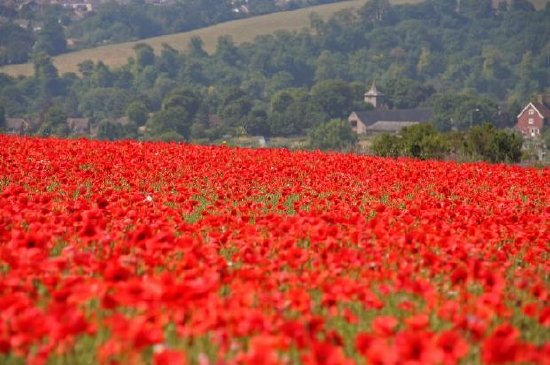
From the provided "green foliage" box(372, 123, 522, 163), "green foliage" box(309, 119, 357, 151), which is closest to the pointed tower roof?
"green foliage" box(309, 119, 357, 151)

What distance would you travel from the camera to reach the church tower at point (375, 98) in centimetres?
17161

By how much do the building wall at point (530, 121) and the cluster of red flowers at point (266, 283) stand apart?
519 feet

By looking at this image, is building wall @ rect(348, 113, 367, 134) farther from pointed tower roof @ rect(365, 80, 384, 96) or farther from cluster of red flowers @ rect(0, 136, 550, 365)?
cluster of red flowers @ rect(0, 136, 550, 365)

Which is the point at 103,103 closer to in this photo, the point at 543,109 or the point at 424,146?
the point at 543,109

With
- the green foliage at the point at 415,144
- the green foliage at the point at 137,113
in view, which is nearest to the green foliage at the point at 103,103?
the green foliage at the point at 137,113

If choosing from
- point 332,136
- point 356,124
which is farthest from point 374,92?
point 332,136

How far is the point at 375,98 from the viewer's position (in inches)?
6890

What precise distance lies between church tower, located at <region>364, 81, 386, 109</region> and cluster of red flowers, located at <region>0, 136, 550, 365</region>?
160352 millimetres

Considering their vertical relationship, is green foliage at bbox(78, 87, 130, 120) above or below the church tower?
above

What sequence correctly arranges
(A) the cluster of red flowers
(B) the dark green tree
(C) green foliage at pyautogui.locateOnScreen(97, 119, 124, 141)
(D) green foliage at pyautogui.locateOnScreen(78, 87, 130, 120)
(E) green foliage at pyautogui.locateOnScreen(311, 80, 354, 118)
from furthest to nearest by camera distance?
(E) green foliage at pyautogui.locateOnScreen(311, 80, 354, 118)
(D) green foliage at pyautogui.locateOnScreen(78, 87, 130, 120)
(C) green foliage at pyautogui.locateOnScreen(97, 119, 124, 141)
(B) the dark green tree
(A) the cluster of red flowers

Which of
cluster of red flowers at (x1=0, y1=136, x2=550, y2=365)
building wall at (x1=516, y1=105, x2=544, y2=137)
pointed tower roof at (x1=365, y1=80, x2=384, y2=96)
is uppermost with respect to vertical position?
cluster of red flowers at (x1=0, y1=136, x2=550, y2=365)

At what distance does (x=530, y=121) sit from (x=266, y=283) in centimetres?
16673

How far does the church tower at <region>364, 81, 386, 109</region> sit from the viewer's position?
172 meters

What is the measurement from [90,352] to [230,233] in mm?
2939
